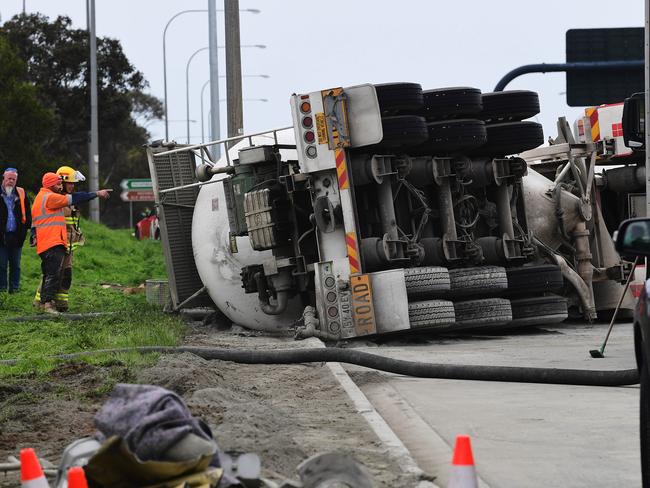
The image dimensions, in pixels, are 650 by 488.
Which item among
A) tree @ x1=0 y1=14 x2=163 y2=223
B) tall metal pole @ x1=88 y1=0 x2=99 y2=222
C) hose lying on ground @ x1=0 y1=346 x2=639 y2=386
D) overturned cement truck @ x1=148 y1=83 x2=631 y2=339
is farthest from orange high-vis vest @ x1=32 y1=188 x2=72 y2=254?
tree @ x1=0 y1=14 x2=163 y2=223

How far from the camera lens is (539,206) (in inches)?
573

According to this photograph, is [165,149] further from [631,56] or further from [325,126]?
[631,56]

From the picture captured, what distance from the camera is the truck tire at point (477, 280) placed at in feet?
42.4

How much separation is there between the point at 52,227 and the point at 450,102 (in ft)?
17.2

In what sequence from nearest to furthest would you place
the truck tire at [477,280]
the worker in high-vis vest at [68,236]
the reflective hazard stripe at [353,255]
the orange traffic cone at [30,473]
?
the orange traffic cone at [30,473] < the reflective hazard stripe at [353,255] < the truck tire at [477,280] < the worker in high-vis vest at [68,236]

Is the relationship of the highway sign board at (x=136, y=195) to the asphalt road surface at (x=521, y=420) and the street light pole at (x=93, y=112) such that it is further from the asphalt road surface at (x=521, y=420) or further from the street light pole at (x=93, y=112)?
the asphalt road surface at (x=521, y=420)

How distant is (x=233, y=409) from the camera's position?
24.1ft

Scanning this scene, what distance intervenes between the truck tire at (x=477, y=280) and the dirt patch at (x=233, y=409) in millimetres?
2857

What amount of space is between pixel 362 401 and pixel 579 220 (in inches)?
283

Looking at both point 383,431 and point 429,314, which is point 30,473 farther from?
point 429,314

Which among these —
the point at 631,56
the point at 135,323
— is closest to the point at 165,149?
the point at 135,323

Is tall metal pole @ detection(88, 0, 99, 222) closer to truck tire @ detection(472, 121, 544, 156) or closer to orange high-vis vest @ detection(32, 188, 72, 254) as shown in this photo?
orange high-vis vest @ detection(32, 188, 72, 254)

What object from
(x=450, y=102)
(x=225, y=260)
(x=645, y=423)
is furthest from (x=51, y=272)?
(x=645, y=423)

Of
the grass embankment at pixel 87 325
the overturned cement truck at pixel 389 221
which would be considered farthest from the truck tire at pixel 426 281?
the grass embankment at pixel 87 325
